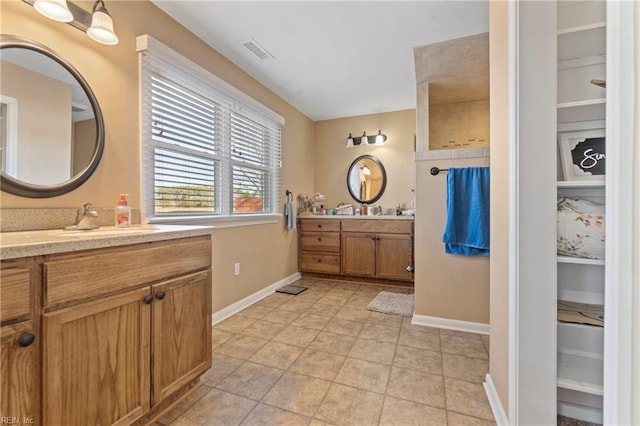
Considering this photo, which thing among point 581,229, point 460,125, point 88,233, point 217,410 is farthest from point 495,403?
point 460,125

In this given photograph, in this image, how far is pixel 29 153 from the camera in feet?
4.14

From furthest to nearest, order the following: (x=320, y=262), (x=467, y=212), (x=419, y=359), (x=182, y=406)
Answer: (x=320, y=262) < (x=467, y=212) < (x=419, y=359) < (x=182, y=406)

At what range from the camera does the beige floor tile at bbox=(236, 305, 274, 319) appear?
252 cm

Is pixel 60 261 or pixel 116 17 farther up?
pixel 116 17

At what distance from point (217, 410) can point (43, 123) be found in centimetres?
168

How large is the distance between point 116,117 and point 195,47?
0.97m

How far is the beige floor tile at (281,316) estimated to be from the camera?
2.41 m

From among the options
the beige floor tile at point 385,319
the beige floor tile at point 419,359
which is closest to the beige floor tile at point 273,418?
the beige floor tile at point 419,359

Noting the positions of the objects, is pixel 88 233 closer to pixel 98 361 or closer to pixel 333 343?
pixel 98 361

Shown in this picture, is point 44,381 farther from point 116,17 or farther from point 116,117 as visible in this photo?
point 116,17

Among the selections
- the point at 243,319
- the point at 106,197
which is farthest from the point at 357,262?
the point at 106,197

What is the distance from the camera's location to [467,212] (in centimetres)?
220

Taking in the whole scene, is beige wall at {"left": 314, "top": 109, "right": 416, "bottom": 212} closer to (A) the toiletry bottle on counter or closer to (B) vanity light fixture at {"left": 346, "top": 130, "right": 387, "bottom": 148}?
(B) vanity light fixture at {"left": 346, "top": 130, "right": 387, "bottom": 148}

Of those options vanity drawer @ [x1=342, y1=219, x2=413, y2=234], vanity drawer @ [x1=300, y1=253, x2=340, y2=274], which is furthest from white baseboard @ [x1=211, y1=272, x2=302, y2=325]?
vanity drawer @ [x1=342, y1=219, x2=413, y2=234]
